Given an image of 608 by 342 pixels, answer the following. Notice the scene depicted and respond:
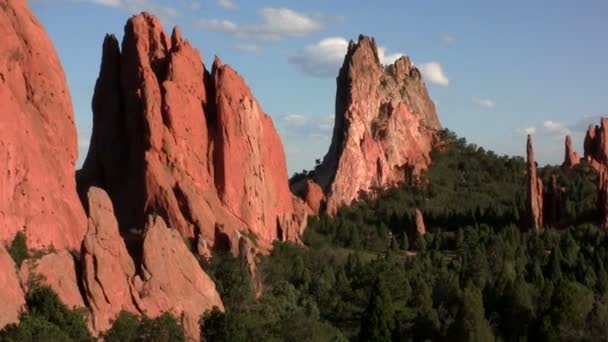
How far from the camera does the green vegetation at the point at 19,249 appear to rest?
4339 centimetres

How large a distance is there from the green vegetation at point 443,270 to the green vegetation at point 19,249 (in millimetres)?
7533

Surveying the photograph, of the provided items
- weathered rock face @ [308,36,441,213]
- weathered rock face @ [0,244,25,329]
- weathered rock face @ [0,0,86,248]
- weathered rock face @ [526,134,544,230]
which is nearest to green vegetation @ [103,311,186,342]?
weathered rock face @ [0,244,25,329]

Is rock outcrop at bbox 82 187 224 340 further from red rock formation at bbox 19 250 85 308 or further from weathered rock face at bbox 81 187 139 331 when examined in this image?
red rock formation at bbox 19 250 85 308

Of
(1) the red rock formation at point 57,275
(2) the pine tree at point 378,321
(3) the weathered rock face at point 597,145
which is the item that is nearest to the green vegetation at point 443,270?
(2) the pine tree at point 378,321

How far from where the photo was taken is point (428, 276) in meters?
71.1

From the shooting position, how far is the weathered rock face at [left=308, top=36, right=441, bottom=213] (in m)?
111

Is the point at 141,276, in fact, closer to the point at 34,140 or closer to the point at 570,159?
the point at 34,140

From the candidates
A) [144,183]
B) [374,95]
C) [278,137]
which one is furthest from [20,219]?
[374,95]

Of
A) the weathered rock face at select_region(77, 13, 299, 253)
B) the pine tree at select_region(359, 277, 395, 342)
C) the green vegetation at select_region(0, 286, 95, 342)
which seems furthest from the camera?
the weathered rock face at select_region(77, 13, 299, 253)

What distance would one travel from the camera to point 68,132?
2117 inches

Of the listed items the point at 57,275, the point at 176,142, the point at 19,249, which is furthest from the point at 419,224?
the point at 57,275

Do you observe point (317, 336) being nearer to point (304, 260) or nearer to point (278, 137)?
point (304, 260)

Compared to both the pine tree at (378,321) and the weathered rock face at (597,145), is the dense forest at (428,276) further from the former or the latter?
the weathered rock face at (597,145)

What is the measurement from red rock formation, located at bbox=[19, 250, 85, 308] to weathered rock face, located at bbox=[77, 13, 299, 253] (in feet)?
79.5
